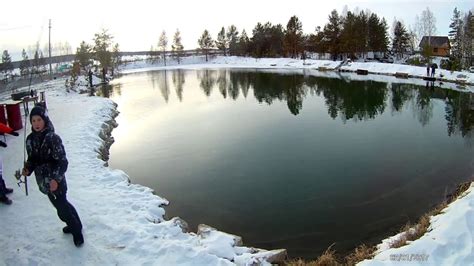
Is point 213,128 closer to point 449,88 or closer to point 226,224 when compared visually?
point 226,224

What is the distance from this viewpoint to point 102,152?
11.2m

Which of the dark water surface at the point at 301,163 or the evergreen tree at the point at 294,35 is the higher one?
the evergreen tree at the point at 294,35

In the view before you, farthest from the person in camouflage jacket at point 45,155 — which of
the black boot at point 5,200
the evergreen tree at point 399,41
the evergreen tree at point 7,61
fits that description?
the evergreen tree at point 399,41

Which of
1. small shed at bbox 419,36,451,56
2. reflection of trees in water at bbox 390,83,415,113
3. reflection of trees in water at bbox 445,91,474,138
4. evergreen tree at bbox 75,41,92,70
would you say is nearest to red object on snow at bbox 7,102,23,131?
reflection of trees in water at bbox 445,91,474,138

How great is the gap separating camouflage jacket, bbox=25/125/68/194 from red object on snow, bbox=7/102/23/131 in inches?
295

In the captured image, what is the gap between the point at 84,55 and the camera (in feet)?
127

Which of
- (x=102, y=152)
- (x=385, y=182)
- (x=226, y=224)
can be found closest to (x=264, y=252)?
(x=226, y=224)

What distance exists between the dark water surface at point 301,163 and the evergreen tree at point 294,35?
41.9m

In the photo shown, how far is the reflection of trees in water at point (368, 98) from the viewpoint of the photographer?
17397 millimetres

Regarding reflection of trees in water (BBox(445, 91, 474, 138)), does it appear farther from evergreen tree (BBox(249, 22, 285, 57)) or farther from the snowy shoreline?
evergreen tree (BBox(249, 22, 285, 57))

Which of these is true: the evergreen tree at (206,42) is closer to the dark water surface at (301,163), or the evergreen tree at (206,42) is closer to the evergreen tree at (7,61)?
the evergreen tree at (7,61)

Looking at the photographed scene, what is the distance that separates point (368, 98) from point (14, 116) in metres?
18.6

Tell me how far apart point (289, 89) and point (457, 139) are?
15.7 metres

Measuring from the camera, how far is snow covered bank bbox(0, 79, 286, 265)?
507 centimetres
